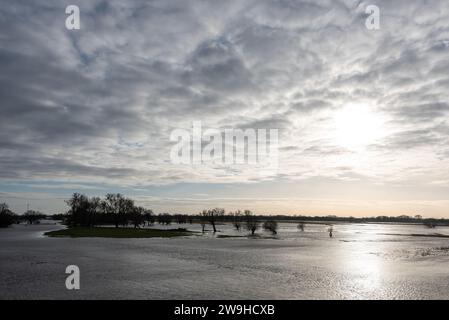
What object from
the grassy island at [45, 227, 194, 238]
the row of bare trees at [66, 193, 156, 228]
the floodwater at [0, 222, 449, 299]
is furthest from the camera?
the row of bare trees at [66, 193, 156, 228]

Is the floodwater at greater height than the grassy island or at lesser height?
greater

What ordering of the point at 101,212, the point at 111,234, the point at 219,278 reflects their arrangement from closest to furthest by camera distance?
the point at 219,278 → the point at 111,234 → the point at 101,212

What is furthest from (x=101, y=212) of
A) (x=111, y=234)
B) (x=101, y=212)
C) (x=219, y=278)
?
(x=219, y=278)

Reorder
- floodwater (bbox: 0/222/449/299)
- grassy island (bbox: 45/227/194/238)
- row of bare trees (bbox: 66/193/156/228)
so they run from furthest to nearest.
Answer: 1. row of bare trees (bbox: 66/193/156/228)
2. grassy island (bbox: 45/227/194/238)
3. floodwater (bbox: 0/222/449/299)

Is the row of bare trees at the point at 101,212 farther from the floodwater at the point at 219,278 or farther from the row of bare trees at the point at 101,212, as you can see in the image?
the floodwater at the point at 219,278

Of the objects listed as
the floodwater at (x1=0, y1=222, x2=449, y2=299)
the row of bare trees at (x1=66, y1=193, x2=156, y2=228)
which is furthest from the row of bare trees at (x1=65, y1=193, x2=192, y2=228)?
the floodwater at (x1=0, y1=222, x2=449, y2=299)

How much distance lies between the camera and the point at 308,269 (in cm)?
4550

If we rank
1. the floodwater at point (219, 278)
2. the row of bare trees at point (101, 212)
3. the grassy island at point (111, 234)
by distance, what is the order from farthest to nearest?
the row of bare trees at point (101, 212) < the grassy island at point (111, 234) < the floodwater at point (219, 278)

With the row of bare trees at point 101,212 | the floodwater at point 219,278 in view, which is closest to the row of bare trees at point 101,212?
the row of bare trees at point 101,212

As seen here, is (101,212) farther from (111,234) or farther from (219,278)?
(219,278)

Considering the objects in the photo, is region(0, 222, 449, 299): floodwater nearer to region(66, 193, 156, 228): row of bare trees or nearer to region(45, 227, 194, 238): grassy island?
region(45, 227, 194, 238): grassy island
